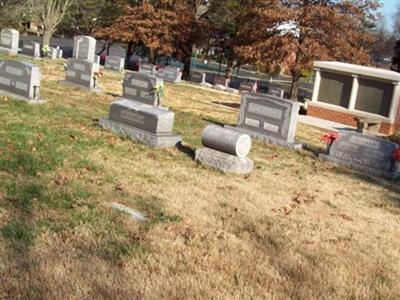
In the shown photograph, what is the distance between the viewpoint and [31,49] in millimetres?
30375

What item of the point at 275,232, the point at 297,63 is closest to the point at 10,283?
the point at 275,232

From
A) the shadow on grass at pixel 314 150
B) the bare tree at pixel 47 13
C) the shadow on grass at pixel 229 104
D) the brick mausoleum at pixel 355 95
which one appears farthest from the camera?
the bare tree at pixel 47 13

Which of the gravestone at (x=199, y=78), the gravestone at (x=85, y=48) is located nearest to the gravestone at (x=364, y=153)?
the gravestone at (x=85, y=48)

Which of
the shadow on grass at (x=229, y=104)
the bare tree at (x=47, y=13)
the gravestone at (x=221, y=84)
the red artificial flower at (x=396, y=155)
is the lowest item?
the shadow on grass at (x=229, y=104)

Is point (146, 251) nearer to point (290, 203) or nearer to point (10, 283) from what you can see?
point (10, 283)

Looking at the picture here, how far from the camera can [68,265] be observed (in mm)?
→ 4449

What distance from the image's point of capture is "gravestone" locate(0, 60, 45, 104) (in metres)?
12.8

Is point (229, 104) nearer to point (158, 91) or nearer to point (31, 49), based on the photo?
point (158, 91)

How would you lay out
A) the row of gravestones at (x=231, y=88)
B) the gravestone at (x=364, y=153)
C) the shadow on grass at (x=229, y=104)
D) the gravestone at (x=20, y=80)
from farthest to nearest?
the row of gravestones at (x=231, y=88)
the shadow on grass at (x=229, y=104)
the gravestone at (x=20, y=80)
the gravestone at (x=364, y=153)

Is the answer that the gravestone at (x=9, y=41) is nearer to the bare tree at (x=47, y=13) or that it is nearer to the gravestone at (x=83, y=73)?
the bare tree at (x=47, y=13)

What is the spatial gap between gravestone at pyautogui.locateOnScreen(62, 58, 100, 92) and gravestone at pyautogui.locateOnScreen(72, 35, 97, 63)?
38.9 ft

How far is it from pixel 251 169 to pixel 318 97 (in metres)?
13.1

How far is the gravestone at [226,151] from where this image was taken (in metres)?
8.60

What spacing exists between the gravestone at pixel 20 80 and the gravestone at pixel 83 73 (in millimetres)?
4415
